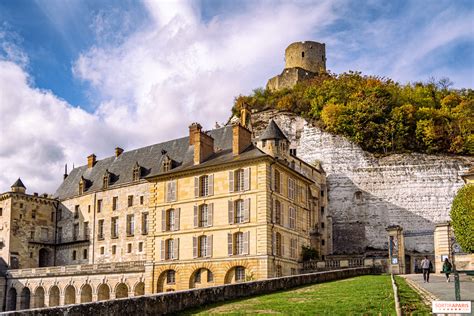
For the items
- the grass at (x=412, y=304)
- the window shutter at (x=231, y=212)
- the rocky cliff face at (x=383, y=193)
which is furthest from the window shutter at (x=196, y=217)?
the grass at (x=412, y=304)

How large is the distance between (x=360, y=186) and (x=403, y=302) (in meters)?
34.4

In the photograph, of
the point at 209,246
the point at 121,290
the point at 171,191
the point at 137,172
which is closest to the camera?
the point at 209,246

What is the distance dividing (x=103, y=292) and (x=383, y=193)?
905 inches

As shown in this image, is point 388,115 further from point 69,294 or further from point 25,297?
point 25,297

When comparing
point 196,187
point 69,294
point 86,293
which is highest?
point 196,187

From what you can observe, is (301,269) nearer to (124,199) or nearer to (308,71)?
(124,199)

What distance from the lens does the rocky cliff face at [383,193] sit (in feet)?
148

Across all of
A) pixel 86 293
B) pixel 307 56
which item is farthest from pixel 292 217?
pixel 307 56

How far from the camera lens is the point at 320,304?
14016 millimetres

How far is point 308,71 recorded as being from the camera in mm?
62219

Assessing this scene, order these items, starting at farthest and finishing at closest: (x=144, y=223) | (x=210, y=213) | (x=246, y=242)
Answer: (x=144, y=223) → (x=210, y=213) → (x=246, y=242)

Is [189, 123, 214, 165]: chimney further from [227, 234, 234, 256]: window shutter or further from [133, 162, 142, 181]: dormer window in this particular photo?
[133, 162, 142, 181]: dormer window

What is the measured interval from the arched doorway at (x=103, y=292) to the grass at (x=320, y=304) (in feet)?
85.2

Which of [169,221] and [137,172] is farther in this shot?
[137,172]
